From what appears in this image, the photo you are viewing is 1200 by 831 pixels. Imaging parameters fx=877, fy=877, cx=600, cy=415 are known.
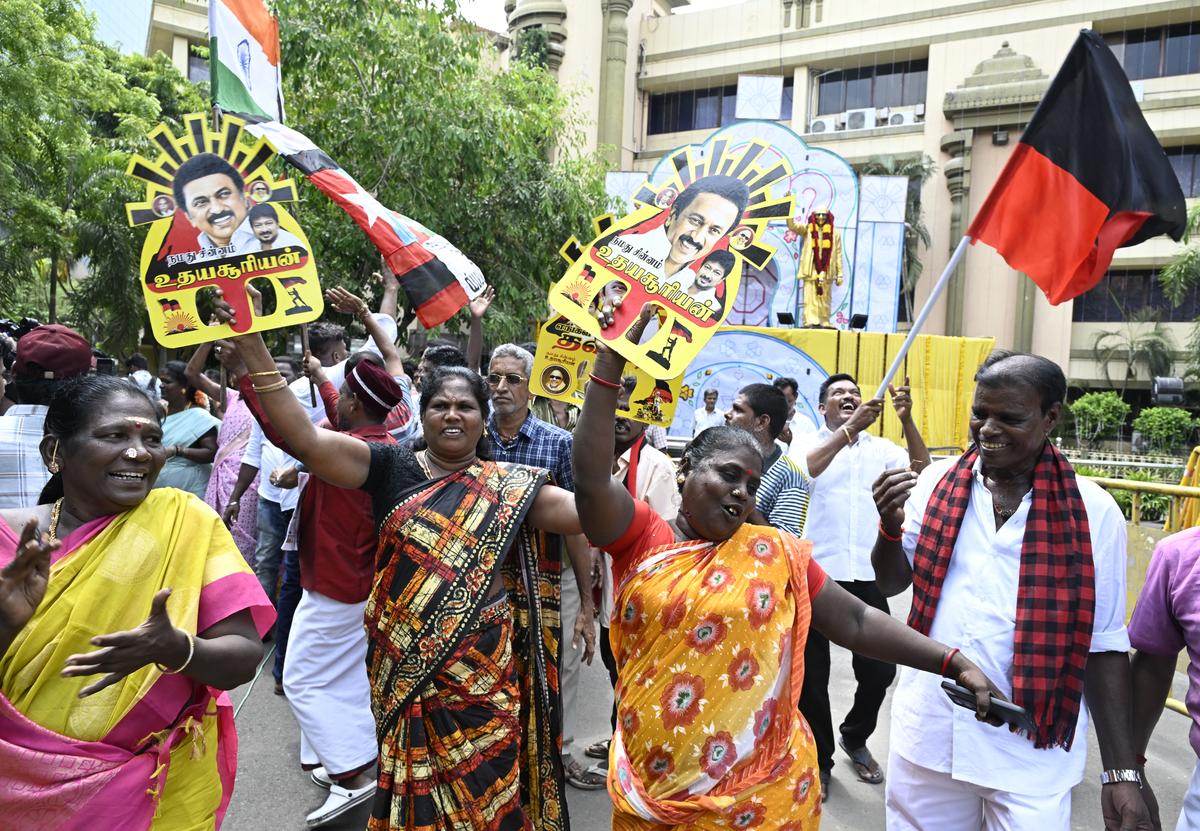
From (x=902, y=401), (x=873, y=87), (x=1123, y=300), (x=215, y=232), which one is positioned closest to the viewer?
(x=215, y=232)

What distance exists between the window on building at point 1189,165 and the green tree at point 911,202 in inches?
274

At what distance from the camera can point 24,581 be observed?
5.85ft

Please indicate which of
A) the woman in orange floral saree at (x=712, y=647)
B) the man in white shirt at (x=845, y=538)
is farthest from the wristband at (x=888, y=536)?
the man in white shirt at (x=845, y=538)

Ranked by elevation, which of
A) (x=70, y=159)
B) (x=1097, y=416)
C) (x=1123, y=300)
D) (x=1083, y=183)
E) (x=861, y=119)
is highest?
(x=861, y=119)

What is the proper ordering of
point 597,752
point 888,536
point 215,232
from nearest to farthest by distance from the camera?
point 215,232
point 888,536
point 597,752

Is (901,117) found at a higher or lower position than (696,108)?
lower

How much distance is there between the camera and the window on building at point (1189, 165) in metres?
26.5

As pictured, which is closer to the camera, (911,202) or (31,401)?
(31,401)

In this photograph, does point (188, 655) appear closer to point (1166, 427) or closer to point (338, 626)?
point (338, 626)

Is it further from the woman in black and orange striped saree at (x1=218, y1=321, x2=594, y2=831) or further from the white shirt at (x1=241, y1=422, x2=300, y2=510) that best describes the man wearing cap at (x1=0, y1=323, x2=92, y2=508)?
the white shirt at (x1=241, y1=422, x2=300, y2=510)

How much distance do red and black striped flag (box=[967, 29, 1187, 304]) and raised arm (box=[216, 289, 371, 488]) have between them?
2.73 metres

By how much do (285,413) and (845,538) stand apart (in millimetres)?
3219

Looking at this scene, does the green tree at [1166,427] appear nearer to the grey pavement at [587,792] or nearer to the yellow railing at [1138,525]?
the yellow railing at [1138,525]

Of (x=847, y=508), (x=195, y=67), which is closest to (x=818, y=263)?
(x=847, y=508)
